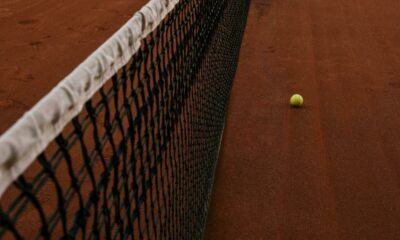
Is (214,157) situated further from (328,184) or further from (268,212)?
(328,184)

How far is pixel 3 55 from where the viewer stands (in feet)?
15.9

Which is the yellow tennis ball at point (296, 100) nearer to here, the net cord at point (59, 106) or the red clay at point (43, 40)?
the red clay at point (43, 40)

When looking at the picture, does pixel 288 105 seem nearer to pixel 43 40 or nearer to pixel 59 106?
pixel 43 40

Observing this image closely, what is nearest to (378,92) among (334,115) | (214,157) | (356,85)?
(356,85)

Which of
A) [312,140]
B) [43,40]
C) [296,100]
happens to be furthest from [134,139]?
[43,40]

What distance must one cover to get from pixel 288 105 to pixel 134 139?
8.96ft

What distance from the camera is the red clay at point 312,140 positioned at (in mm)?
2764

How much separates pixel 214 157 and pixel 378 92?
2009mm

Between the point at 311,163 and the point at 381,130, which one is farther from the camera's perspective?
the point at 381,130

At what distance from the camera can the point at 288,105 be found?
4121 mm

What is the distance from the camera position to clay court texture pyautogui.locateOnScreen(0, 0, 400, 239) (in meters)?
2.82

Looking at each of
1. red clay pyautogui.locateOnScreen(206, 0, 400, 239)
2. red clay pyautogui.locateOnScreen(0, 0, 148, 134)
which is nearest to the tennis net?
red clay pyautogui.locateOnScreen(206, 0, 400, 239)

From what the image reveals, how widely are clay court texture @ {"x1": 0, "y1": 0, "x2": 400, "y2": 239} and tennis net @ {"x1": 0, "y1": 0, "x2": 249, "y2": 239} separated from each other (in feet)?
0.89

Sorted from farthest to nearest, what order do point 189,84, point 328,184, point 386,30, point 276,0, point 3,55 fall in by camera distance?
point 276,0 → point 386,30 → point 3,55 → point 328,184 → point 189,84
